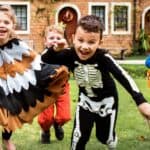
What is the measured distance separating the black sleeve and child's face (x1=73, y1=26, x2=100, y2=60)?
21 centimetres

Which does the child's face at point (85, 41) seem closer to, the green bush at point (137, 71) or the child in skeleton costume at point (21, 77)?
the child in skeleton costume at point (21, 77)

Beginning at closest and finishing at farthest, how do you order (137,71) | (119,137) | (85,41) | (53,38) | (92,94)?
(85,41) → (92,94) → (53,38) → (119,137) → (137,71)

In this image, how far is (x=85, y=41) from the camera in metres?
6.41

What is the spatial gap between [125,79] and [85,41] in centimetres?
60

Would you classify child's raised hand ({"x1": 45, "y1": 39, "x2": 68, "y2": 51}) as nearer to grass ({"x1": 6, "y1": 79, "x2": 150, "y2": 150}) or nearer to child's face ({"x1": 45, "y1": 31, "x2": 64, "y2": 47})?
child's face ({"x1": 45, "y1": 31, "x2": 64, "y2": 47})

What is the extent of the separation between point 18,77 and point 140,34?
2741 cm

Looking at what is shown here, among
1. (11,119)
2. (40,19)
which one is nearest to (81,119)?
(11,119)

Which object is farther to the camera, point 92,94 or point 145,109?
point 92,94

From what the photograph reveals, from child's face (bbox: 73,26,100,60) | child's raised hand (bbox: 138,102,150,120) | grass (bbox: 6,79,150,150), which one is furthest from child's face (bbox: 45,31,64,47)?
child's raised hand (bbox: 138,102,150,120)

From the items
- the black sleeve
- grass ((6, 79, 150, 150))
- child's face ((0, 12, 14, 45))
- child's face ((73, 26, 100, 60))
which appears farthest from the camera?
grass ((6, 79, 150, 150))

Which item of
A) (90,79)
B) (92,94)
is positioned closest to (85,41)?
(90,79)

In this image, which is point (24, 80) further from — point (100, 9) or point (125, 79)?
point (100, 9)

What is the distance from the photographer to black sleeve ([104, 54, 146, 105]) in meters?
5.91

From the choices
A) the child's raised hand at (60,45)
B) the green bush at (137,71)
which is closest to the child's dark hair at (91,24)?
the child's raised hand at (60,45)
